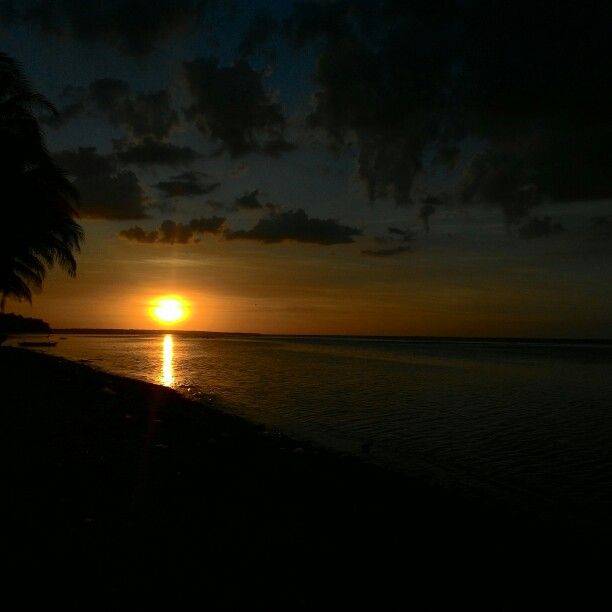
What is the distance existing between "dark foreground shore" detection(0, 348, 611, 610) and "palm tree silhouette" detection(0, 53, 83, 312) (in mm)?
21379

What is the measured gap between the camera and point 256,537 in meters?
6.88

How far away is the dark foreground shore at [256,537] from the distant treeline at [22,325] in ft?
332

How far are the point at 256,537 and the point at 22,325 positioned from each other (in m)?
113

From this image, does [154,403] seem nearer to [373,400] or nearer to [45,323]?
[373,400]

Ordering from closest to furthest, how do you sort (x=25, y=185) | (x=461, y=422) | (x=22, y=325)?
(x=461, y=422) < (x=25, y=185) < (x=22, y=325)

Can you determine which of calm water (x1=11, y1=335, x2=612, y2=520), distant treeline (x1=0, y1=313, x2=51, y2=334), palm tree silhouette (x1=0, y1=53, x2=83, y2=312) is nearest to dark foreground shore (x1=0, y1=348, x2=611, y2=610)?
calm water (x1=11, y1=335, x2=612, y2=520)

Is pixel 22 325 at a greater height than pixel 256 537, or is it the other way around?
pixel 22 325

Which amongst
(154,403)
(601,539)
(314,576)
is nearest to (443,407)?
(154,403)

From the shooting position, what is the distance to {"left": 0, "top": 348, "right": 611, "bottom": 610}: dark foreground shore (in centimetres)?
553

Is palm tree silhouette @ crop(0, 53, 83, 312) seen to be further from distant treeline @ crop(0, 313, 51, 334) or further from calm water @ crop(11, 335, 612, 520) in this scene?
distant treeline @ crop(0, 313, 51, 334)

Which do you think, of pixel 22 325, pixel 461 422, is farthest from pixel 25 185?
pixel 22 325

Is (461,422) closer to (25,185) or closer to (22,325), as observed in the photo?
(25,185)

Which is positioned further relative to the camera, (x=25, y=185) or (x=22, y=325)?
(x=22, y=325)

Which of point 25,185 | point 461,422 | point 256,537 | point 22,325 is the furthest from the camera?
point 22,325
